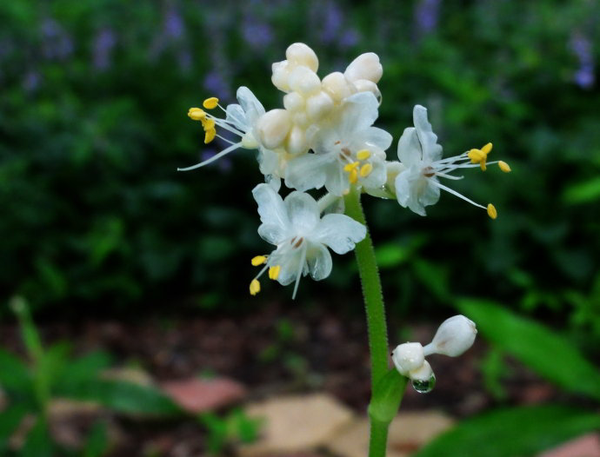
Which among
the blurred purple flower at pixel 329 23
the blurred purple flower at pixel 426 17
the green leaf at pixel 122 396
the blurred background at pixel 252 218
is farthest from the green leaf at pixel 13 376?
the blurred purple flower at pixel 426 17

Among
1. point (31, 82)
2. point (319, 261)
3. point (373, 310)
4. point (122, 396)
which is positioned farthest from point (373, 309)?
point (31, 82)

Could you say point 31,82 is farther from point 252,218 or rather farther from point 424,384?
point 424,384

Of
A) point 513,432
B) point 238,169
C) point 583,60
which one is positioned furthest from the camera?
point 238,169

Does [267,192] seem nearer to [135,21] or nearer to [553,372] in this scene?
[553,372]

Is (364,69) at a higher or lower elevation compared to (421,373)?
higher

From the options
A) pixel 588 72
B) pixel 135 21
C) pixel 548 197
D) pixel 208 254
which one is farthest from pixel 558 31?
pixel 135 21

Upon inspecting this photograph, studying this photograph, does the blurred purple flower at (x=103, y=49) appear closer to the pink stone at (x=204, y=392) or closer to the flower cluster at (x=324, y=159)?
the pink stone at (x=204, y=392)

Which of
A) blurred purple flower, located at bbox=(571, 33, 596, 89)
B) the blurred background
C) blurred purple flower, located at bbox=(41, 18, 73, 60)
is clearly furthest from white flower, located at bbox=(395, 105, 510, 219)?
blurred purple flower, located at bbox=(41, 18, 73, 60)
